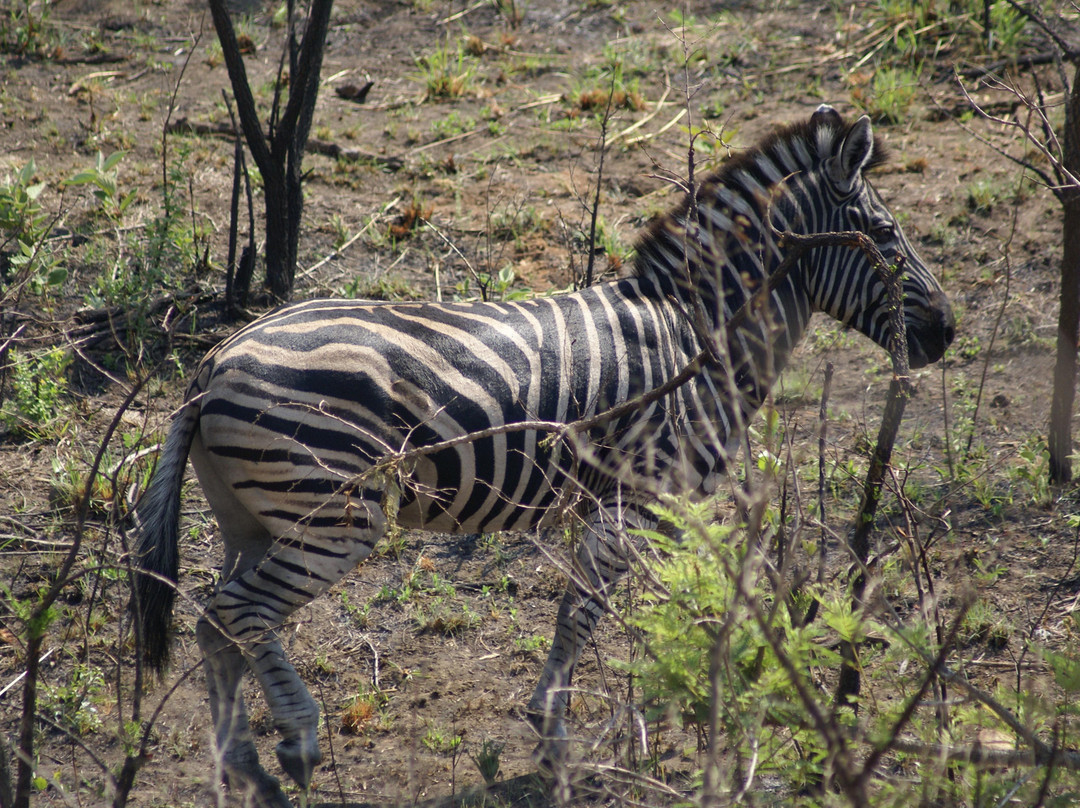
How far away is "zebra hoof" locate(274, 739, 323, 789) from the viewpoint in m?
3.62

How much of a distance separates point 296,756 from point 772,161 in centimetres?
334

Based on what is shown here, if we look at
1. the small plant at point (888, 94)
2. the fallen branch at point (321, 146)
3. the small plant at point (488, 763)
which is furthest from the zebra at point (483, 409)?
the small plant at point (888, 94)

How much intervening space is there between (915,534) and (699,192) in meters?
2.09

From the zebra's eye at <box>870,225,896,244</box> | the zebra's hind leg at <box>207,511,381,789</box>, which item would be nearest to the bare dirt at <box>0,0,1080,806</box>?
the zebra's hind leg at <box>207,511,381,789</box>

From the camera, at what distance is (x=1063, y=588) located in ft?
15.1

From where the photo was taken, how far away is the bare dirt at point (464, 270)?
408 cm

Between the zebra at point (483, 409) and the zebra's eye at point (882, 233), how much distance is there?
0.7 inches

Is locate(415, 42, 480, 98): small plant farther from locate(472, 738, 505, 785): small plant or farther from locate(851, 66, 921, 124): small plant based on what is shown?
locate(472, 738, 505, 785): small plant

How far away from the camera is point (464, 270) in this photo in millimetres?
6930

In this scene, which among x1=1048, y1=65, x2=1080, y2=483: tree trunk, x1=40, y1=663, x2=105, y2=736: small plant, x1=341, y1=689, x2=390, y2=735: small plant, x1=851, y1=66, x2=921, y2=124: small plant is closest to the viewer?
x1=40, y1=663, x2=105, y2=736: small plant

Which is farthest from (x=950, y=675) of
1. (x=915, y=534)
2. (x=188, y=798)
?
(x=188, y=798)

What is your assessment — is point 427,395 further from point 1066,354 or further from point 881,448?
point 1066,354

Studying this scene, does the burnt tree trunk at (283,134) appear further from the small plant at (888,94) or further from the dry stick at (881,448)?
the small plant at (888,94)

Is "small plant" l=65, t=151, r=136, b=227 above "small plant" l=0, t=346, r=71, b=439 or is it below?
above
